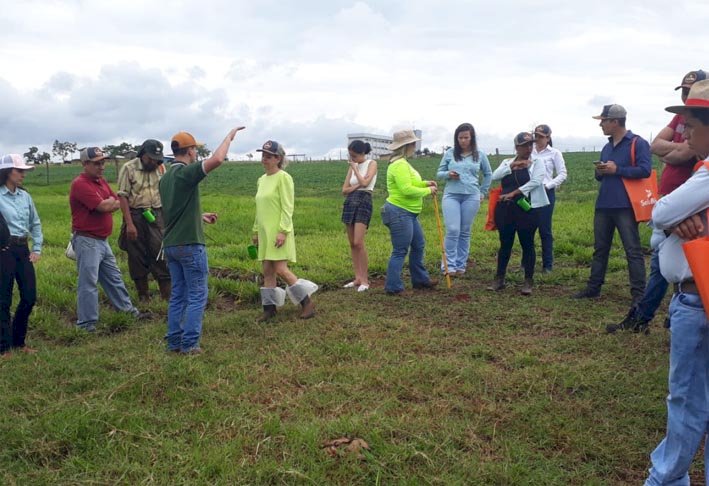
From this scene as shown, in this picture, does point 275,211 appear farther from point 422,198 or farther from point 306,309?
point 422,198

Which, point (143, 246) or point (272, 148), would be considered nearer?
point (272, 148)

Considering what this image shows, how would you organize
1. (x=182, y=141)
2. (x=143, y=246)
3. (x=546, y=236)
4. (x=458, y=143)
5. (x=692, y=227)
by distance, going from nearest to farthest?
(x=692, y=227) → (x=182, y=141) → (x=143, y=246) → (x=458, y=143) → (x=546, y=236)

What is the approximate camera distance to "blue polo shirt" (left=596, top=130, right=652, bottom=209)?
20.8 feet

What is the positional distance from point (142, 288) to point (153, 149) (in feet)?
6.31

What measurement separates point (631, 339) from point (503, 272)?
91.9 inches

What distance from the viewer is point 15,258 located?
5582mm

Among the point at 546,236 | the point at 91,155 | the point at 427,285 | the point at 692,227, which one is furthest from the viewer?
the point at 546,236

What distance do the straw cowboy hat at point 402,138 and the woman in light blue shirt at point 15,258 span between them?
3.98 meters

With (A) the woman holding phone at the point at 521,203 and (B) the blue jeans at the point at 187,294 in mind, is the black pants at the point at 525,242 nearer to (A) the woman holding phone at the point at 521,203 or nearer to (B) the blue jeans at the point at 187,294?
(A) the woman holding phone at the point at 521,203

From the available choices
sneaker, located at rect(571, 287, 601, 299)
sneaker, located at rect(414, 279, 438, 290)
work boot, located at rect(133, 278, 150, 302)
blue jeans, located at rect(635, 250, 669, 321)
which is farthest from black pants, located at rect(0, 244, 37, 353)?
sneaker, located at rect(571, 287, 601, 299)

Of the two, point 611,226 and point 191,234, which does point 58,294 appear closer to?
point 191,234

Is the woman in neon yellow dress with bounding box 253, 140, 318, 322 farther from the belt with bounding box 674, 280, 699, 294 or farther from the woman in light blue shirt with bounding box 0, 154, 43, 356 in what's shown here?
the belt with bounding box 674, 280, 699, 294

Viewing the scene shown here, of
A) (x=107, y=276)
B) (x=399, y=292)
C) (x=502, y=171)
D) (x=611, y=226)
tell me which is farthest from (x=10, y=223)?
(x=611, y=226)

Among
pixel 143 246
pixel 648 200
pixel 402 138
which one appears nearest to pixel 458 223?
pixel 402 138
